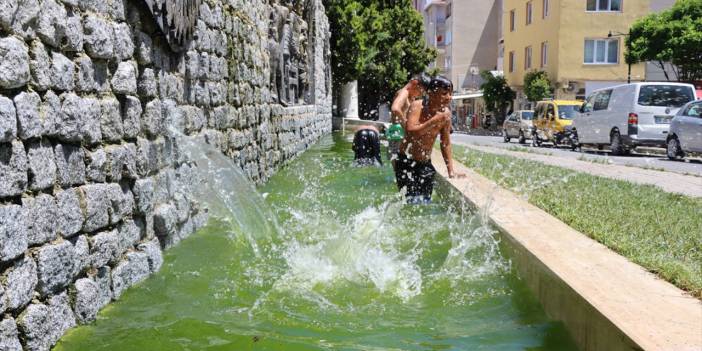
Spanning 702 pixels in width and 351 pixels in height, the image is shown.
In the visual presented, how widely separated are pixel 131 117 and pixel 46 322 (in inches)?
66.6

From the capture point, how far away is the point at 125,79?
441 cm

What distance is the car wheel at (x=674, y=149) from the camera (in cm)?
1619

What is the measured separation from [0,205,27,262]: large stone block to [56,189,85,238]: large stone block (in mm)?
382

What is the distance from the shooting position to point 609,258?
4.09 metres

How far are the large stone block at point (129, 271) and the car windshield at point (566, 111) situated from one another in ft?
72.7

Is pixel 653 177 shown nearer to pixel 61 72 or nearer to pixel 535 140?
pixel 61 72

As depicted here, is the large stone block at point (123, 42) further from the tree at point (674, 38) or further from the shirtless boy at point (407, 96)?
the tree at point (674, 38)

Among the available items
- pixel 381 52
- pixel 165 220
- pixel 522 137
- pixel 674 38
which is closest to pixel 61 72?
pixel 165 220

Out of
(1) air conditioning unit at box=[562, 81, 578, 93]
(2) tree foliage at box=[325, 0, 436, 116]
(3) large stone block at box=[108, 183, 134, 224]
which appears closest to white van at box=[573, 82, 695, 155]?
(2) tree foliage at box=[325, 0, 436, 116]

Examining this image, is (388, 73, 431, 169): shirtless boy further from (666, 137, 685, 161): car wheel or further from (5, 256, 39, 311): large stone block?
(666, 137, 685, 161): car wheel

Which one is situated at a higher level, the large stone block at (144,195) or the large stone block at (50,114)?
the large stone block at (50,114)

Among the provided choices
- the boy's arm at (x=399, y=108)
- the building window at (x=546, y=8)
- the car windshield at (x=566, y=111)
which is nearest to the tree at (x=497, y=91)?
the building window at (x=546, y=8)

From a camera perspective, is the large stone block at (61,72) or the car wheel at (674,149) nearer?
the large stone block at (61,72)

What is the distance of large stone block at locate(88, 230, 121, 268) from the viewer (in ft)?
12.5
